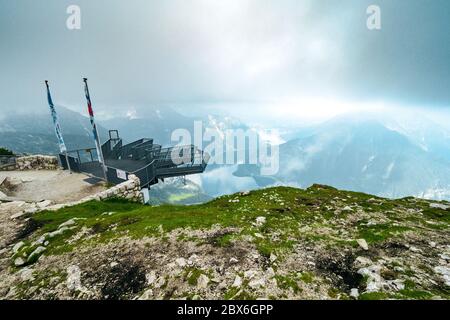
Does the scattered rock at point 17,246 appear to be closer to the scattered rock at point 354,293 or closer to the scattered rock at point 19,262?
the scattered rock at point 19,262

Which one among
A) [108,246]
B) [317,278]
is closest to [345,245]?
[317,278]

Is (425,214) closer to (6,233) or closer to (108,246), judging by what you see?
(108,246)

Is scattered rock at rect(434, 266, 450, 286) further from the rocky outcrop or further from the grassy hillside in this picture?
the rocky outcrop

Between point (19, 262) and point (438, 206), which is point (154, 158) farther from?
point (438, 206)

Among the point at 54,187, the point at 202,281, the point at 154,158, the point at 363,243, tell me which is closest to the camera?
the point at 202,281

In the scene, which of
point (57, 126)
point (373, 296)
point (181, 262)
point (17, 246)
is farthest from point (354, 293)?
point (57, 126)

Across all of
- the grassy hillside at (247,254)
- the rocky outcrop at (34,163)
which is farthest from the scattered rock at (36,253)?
the rocky outcrop at (34,163)
